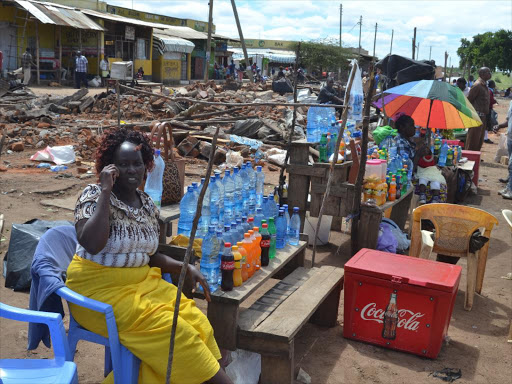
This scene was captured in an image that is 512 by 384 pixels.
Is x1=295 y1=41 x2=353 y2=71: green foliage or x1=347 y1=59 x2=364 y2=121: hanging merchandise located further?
x1=295 y1=41 x2=353 y2=71: green foliage

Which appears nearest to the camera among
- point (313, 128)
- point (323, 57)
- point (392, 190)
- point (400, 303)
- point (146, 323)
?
point (146, 323)

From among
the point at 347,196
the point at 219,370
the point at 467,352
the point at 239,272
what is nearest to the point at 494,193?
the point at 347,196

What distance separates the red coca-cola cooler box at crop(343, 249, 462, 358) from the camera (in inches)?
153

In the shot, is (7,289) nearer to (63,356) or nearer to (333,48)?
(63,356)

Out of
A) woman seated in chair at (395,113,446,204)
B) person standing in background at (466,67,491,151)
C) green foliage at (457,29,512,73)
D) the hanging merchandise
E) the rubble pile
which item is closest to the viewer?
the hanging merchandise

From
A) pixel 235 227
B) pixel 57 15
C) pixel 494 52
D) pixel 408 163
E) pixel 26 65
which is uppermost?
pixel 494 52

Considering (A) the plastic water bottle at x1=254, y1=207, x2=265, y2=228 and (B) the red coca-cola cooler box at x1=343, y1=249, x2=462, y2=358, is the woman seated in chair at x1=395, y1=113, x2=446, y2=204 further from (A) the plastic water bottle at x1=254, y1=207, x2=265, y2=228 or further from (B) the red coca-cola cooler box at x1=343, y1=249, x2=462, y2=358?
(A) the plastic water bottle at x1=254, y1=207, x2=265, y2=228

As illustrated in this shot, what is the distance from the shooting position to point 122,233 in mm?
2732

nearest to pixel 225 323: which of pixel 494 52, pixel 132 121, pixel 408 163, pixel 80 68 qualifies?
pixel 408 163

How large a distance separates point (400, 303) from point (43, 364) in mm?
2538

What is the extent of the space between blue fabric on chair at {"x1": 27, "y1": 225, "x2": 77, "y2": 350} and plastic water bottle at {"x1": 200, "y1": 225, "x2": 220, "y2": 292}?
0.83 m

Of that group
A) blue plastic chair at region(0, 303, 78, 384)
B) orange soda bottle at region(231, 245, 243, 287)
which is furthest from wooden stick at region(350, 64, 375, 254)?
blue plastic chair at region(0, 303, 78, 384)

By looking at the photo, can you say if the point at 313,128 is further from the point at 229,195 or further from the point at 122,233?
the point at 122,233

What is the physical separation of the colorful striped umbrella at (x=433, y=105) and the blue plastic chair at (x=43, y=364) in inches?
227
